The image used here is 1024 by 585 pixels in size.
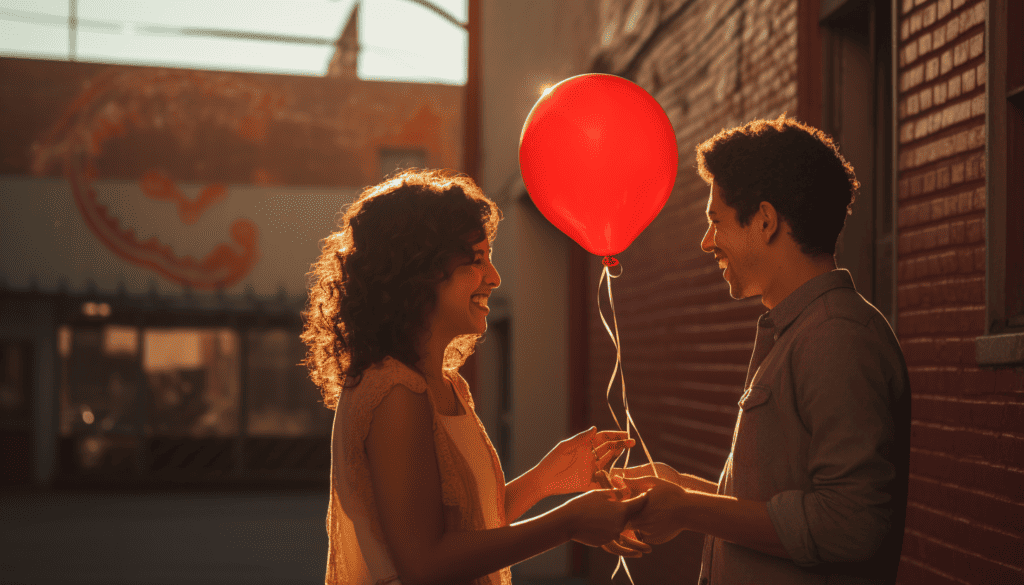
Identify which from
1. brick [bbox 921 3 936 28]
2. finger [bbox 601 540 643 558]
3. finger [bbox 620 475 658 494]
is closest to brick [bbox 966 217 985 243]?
brick [bbox 921 3 936 28]

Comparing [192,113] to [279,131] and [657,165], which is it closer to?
[279,131]

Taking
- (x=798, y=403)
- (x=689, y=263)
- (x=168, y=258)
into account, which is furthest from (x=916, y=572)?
(x=168, y=258)

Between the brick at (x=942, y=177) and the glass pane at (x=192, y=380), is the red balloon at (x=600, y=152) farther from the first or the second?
the glass pane at (x=192, y=380)

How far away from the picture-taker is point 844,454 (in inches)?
62.5

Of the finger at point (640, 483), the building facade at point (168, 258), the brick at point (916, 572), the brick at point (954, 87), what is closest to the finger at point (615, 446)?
the finger at point (640, 483)

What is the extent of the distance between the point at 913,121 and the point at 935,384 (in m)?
0.89

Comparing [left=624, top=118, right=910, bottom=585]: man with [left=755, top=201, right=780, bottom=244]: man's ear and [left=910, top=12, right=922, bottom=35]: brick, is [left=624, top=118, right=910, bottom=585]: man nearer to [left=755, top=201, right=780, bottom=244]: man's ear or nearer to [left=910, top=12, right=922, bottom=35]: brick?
[left=755, top=201, right=780, bottom=244]: man's ear

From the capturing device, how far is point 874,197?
11.5 feet

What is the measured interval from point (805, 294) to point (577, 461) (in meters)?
0.80

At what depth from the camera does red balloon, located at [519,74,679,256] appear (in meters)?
2.49

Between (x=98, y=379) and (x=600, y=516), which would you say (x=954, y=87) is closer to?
(x=600, y=516)

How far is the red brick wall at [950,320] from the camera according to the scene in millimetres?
2400

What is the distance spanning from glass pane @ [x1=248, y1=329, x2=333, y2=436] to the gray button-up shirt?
14066mm

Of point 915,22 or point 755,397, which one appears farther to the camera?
point 915,22
